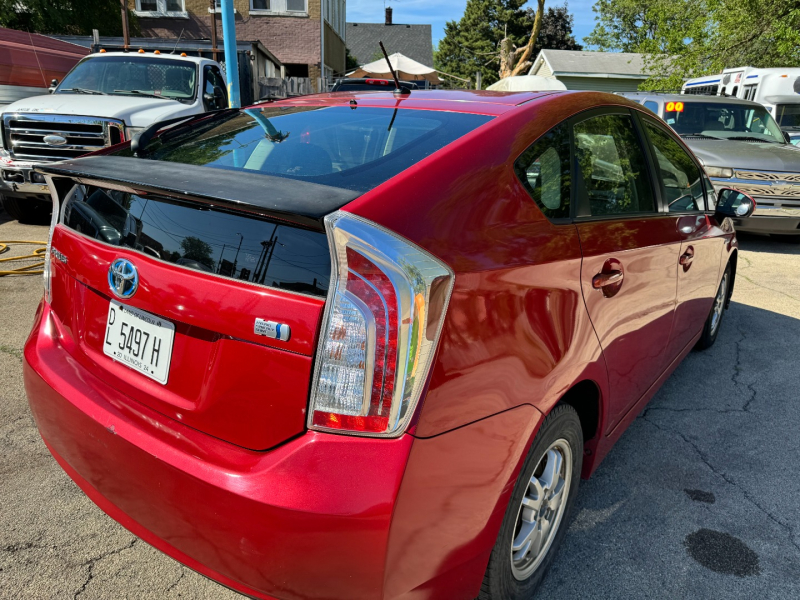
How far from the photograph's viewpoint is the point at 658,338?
2.83m

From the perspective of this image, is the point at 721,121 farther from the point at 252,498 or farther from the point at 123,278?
the point at 252,498

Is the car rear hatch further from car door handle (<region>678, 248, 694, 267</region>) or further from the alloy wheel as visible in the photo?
car door handle (<region>678, 248, 694, 267</region>)

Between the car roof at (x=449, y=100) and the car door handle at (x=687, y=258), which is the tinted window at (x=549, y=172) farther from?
the car door handle at (x=687, y=258)

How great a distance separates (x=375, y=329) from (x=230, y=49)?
7791 mm

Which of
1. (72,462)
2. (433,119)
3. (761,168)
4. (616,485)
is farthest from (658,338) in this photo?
(761,168)

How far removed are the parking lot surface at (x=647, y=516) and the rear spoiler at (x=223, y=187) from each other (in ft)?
4.34

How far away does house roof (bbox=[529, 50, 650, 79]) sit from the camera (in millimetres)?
33719

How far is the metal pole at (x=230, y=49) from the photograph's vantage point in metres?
7.81

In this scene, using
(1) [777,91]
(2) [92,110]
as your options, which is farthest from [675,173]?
(1) [777,91]

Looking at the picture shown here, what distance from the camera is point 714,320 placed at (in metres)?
4.51

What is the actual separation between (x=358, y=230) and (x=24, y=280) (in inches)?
198

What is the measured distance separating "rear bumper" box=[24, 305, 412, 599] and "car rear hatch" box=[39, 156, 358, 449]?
7 cm

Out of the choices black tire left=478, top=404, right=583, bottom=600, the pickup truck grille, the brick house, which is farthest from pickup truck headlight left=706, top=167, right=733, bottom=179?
the brick house

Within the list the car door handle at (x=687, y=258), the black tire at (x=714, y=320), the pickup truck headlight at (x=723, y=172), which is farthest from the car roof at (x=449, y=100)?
the pickup truck headlight at (x=723, y=172)
